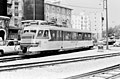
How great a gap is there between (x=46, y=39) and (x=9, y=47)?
4092mm

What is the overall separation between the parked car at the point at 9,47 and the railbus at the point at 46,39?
6.64 ft

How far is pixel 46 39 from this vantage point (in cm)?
2245

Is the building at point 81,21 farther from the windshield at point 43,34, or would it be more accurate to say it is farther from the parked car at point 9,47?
the windshield at point 43,34

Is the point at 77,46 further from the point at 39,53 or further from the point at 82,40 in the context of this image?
the point at 39,53

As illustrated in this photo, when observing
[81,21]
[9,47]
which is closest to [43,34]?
[9,47]

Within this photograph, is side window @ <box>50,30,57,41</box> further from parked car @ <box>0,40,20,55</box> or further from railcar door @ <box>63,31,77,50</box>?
parked car @ <box>0,40,20,55</box>

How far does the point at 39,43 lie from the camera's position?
21.5m

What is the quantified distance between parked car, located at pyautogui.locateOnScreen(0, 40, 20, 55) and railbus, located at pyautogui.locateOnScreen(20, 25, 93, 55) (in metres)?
2.03

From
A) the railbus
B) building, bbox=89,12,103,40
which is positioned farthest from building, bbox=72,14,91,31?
the railbus

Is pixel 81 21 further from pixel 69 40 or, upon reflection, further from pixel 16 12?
pixel 69 40

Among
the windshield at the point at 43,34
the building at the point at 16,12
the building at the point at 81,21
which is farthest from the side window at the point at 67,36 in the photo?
the building at the point at 81,21

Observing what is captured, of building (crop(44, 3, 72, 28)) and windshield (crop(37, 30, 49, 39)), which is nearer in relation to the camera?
windshield (crop(37, 30, 49, 39))

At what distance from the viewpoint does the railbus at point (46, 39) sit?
2127 cm

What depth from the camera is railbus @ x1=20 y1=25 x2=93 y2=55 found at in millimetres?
21266
